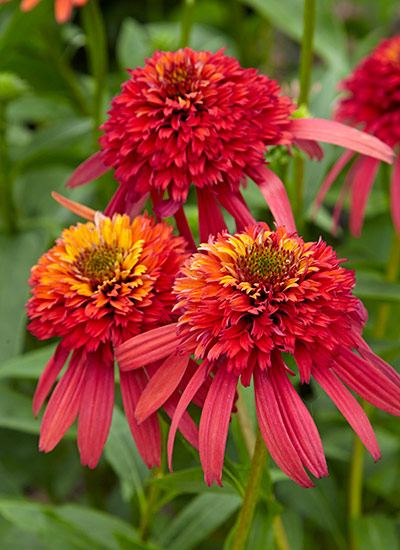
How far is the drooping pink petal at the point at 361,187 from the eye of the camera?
68cm

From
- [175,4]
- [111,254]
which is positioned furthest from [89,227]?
[175,4]

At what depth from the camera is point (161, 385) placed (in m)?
0.34

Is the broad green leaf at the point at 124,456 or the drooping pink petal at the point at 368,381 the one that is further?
the broad green leaf at the point at 124,456

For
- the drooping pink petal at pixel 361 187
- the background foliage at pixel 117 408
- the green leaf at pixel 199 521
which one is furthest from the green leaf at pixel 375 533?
the drooping pink petal at pixel 361 187

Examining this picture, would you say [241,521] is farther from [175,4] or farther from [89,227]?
[175,4]

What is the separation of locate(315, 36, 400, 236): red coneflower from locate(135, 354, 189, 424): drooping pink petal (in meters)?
0.38

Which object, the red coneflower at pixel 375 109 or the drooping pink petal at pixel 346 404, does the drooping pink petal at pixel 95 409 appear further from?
the red coneflower at pixel 375 109

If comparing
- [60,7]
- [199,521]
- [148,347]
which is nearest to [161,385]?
[148,347]

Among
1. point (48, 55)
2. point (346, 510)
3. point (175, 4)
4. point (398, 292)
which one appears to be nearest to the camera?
point (398, 292)

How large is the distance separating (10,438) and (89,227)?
1.86 feet

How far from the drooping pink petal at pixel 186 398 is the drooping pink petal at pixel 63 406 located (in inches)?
3.1

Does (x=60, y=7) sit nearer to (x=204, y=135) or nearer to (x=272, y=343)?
(x=204, y=135)

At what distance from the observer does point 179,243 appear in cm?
39

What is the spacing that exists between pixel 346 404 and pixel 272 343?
0.05 m
